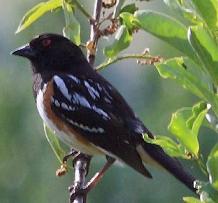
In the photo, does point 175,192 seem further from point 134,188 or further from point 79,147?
point 79,147

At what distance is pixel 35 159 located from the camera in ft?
27.3

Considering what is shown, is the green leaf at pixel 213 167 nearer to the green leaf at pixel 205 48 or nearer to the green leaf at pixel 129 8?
the green leaf at pixel 205 48

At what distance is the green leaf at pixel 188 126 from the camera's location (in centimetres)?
144

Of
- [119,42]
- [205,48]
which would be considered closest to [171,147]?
[205,48]

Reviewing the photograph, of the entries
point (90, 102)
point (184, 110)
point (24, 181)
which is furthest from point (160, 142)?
point (24, 181)

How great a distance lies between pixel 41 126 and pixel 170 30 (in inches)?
253

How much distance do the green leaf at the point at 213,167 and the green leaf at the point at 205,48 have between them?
0.37 feet

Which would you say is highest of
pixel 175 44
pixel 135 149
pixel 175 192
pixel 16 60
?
pixel 175 44

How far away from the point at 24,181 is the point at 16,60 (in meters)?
1.13

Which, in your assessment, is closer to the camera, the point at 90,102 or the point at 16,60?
the point at 90,102

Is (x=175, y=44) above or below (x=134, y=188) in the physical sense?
above

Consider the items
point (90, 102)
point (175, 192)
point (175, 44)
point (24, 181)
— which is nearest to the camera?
point (175, 44)

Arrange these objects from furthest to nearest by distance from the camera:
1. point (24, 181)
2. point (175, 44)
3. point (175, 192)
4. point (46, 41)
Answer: point (24, 181) → point (175, 192) → point (46, 41) → point (175, 44)

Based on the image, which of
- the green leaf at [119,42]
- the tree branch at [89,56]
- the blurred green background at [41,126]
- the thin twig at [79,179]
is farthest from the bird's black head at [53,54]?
the blurred green background at [41,126]
